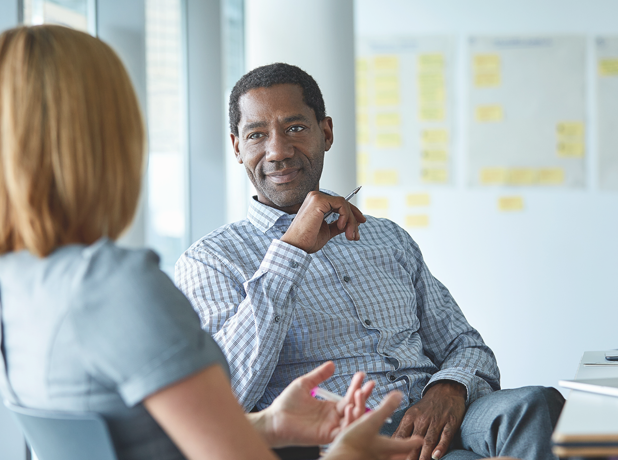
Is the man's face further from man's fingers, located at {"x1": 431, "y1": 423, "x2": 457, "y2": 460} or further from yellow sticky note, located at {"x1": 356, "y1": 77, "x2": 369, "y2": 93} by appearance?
yellow sticky note, located at {"x1": 356, "y1": 77, "x2": 369, "y2": 93}

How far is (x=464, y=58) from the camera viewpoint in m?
3.35

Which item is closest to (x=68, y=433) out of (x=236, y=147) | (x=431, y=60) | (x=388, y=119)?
(x=236, y=147)

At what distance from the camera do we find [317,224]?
1.62m

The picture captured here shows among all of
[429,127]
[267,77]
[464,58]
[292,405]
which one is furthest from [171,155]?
[292,405]

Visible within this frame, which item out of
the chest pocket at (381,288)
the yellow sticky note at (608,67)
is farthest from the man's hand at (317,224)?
the yellow sticky note at (608,67)

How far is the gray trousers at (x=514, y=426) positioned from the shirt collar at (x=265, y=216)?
2.45 feet

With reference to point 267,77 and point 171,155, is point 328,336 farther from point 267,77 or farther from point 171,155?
point 171,155

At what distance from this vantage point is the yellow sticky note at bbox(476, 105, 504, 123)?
3.33 metres

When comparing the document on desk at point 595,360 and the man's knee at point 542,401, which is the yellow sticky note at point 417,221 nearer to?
the document on desk at point 595,360

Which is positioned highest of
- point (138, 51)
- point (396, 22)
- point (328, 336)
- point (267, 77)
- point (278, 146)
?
point (396, 22)

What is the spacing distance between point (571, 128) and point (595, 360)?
2109 millimetres

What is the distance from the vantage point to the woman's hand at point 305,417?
1095mm

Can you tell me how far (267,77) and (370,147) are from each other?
158 centimetres

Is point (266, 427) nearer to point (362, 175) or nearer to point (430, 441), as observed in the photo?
point (430, 441)
